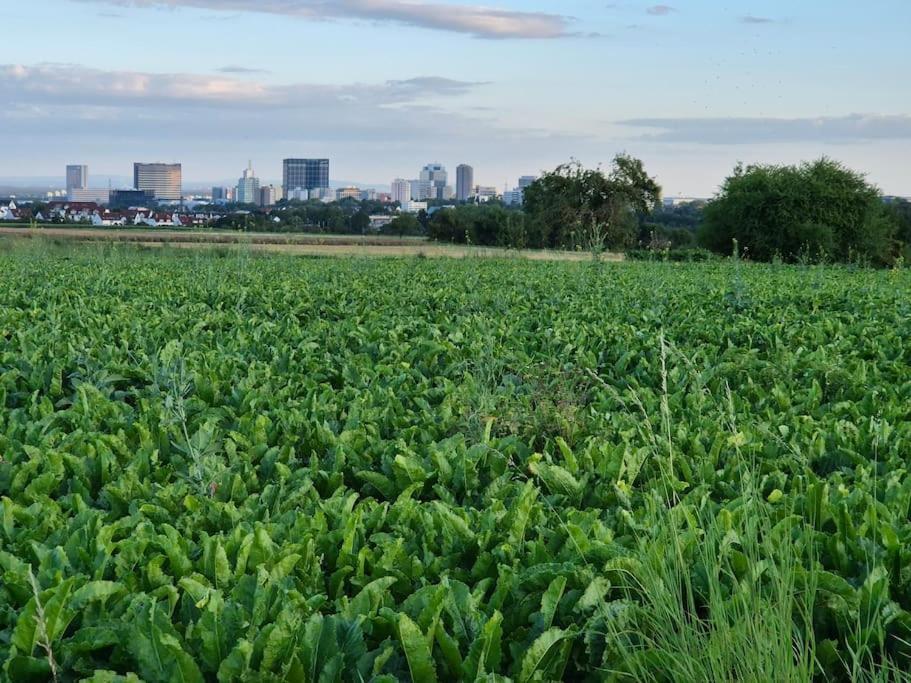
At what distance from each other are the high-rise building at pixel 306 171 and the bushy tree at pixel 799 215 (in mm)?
147777

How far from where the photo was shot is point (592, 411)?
16.0ft

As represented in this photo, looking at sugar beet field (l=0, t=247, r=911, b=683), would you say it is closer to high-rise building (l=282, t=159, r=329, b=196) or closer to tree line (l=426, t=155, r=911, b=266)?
tree line (l=426, t=155, r=911, b=266)

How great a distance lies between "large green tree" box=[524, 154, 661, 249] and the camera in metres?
58.3

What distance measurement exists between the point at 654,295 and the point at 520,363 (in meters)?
4.95

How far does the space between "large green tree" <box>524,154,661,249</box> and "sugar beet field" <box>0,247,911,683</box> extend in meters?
51.1

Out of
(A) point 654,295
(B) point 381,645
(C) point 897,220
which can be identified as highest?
(C) point 897,220

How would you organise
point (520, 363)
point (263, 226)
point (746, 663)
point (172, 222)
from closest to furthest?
point (746, 663), point (520, 363), point (263, 226), point (172, 222)

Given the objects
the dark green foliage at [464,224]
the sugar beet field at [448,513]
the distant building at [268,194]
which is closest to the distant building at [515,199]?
the dark green foliage at [464,224]

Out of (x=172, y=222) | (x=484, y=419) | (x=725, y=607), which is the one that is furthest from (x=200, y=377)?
(x=172, y=222)

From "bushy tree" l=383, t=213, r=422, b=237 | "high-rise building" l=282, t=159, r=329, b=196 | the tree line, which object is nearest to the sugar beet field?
the tree line

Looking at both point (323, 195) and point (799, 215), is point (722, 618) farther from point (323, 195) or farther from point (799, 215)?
point (323, 195)

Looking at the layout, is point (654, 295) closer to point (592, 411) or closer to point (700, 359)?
point (700, 359)

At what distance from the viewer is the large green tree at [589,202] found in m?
58.3

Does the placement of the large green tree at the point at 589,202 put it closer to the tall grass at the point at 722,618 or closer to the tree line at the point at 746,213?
the tree line at the point at 746,213
